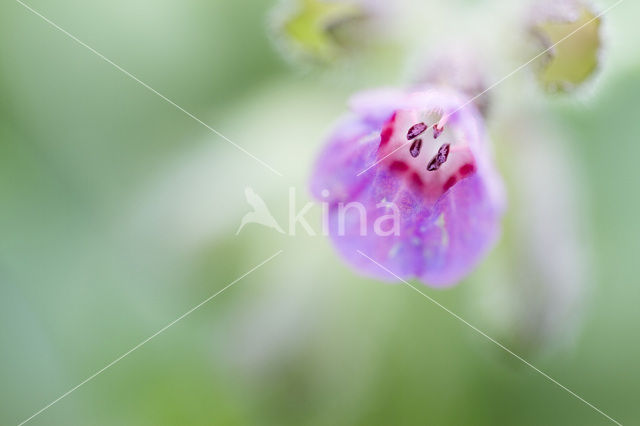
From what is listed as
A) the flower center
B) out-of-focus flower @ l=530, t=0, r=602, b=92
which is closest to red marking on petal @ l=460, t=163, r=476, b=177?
the flower center

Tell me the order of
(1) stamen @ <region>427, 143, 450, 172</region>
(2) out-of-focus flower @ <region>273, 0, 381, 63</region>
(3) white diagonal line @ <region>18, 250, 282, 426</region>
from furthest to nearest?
(3) white diagonal line @ <region>18, 250, 282, 426</region> → (2) out-of-focus flower @ <region>273, 0, 381, 63</region> → (1) stamen @ <region>427, 143, 450, 172</region>

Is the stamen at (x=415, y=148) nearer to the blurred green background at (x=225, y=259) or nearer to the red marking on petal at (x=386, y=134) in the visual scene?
the red marking on petal at (x=386, y=134)

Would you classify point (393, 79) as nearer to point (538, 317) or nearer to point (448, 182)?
point (538, 317)

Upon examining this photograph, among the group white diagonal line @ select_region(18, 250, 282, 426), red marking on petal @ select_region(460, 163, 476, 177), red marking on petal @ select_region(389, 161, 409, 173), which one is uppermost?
red marking on petal @ select_region(389, 161, 409, 173)

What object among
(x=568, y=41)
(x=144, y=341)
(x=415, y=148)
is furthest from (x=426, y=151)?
(x=144, y=341)

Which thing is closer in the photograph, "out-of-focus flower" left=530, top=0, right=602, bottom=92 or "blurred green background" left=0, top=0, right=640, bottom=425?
"out-of-focus flower" left=530, top=0, right=602, bottom=92

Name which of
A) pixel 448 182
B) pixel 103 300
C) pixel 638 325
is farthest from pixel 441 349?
pixel 448 182

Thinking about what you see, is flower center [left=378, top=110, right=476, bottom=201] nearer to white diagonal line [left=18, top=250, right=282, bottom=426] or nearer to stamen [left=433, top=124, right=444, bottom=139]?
stamen [left=433, top=124, right=444, bottom=139]

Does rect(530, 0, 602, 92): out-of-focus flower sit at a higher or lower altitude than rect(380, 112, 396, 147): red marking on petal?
higher
